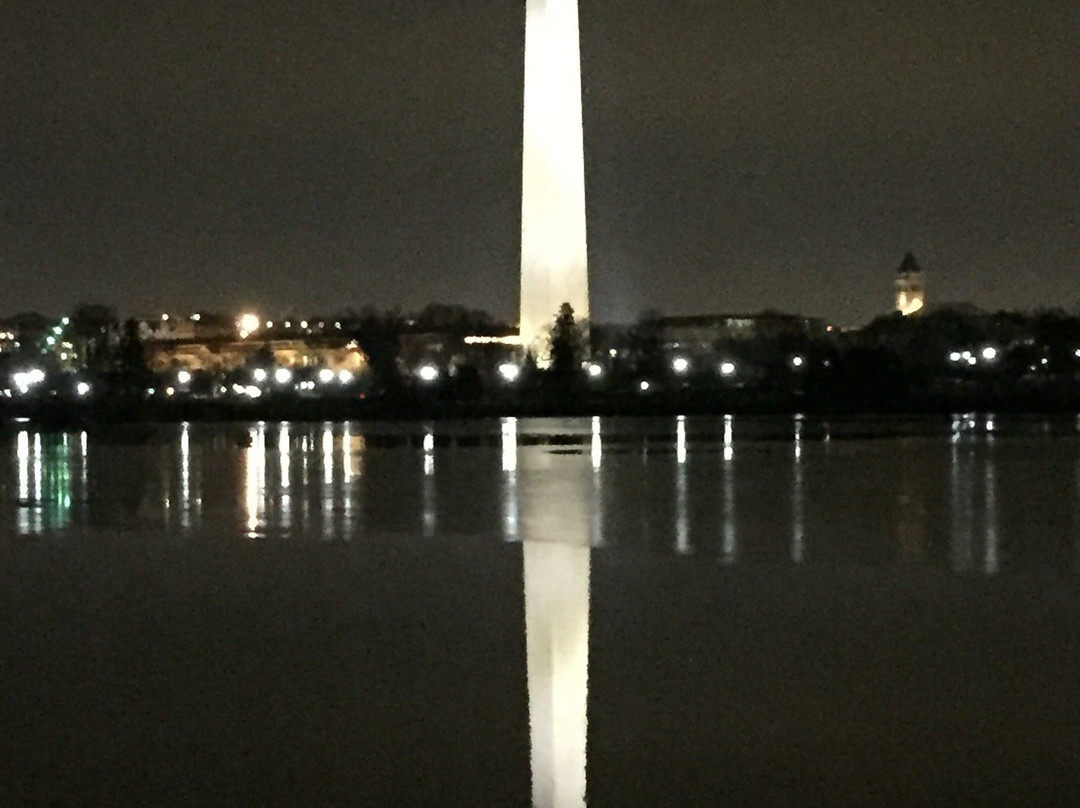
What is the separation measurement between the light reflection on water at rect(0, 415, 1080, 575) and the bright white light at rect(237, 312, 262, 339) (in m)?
80.8

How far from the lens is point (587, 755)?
6723mm

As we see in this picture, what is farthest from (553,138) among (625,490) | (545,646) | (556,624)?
(545,646)

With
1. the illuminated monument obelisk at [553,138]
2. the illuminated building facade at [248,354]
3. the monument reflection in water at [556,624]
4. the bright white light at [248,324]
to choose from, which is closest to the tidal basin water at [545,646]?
the monument reflection in water at [556,624]

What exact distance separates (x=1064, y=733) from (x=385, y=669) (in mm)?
2896

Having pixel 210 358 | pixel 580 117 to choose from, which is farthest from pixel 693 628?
pixel 210 358

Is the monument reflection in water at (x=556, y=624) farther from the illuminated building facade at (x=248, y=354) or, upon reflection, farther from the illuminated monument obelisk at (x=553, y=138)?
the illuminated building facade at (x=248, y=354)

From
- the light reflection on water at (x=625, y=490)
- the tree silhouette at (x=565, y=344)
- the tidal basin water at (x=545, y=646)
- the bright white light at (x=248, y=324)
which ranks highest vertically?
the bright white light at (x=248, y=324)

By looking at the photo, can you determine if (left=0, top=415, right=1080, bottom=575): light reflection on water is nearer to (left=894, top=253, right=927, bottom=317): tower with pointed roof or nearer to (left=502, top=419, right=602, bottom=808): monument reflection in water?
(left=502, top=419, right=602, bottom=808): monument reflection in water

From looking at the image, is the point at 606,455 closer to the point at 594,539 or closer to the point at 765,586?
the point at 594,539

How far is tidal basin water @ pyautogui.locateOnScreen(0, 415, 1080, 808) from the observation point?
6.49 metres

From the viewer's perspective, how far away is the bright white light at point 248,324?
114 meters

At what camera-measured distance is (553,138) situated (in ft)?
158

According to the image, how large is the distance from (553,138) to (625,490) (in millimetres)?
29869

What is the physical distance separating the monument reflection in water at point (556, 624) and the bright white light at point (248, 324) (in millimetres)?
95589
